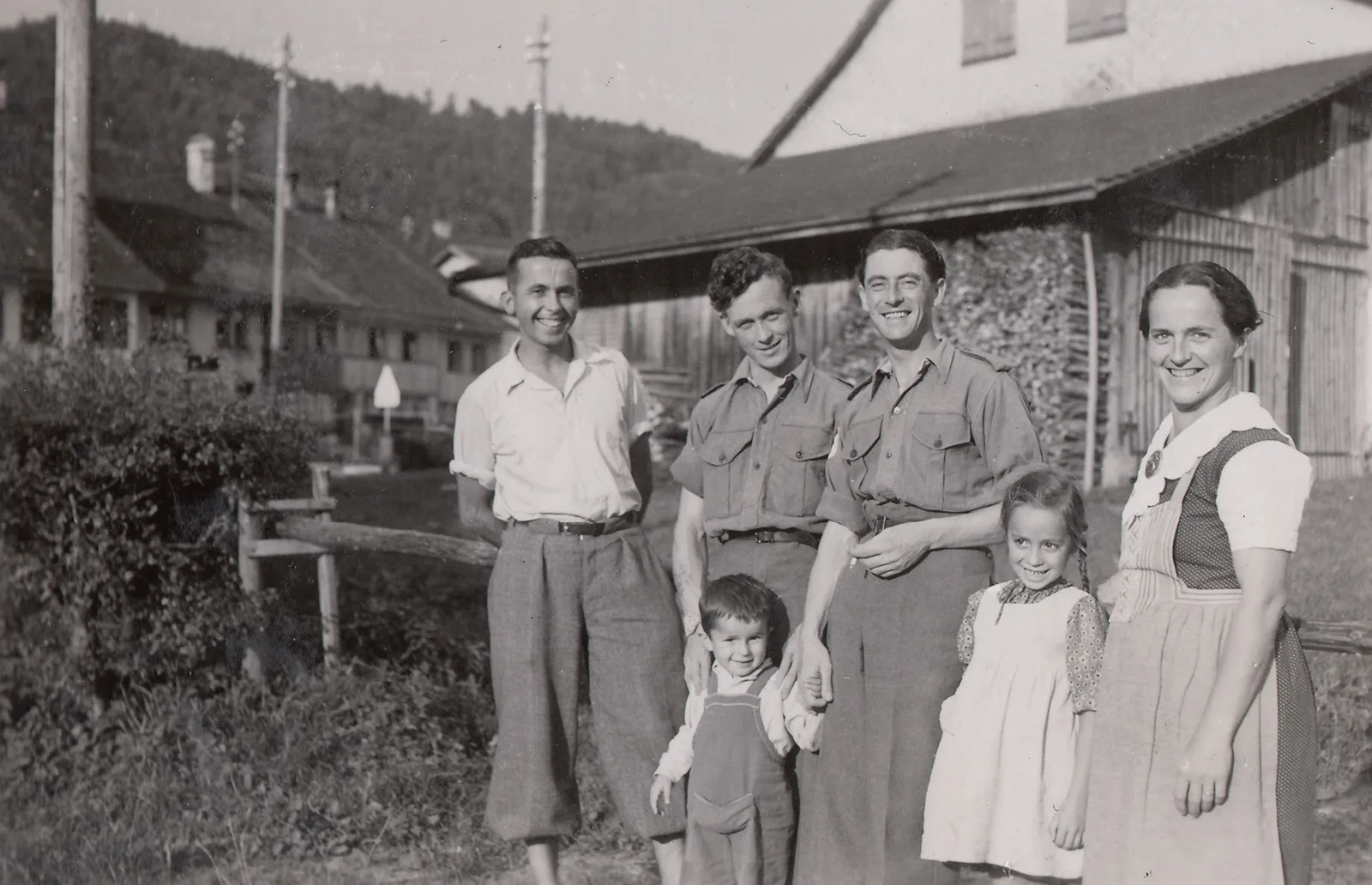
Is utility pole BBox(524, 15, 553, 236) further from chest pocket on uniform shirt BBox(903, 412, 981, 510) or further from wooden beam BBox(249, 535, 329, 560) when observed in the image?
chest pocket on uniform shirt BBox(903, 412, 981, 510)

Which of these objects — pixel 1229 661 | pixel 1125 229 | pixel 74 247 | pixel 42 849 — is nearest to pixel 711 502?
pixel 1229 661

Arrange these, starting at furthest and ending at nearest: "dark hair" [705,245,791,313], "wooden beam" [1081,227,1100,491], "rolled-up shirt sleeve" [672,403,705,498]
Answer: "wooden beam" [1081,227,1100,491] → "rolled-up shirt sleeve" [672,403,705,498] → "dark hair" [705,245,791,313]

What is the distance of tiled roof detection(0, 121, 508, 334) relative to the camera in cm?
2797

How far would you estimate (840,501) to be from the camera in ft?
10.6

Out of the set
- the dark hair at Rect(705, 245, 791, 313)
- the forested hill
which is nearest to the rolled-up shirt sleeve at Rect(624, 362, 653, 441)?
the dark hair at Rect(705, 245, 791, 313)

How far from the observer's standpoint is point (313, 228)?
40.7 meters

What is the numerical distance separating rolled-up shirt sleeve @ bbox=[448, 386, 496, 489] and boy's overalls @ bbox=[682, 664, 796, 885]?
3.51 ft

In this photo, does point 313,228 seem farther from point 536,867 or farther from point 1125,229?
point 536,867

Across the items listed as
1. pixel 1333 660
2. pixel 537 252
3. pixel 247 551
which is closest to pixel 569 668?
pixel 537 252

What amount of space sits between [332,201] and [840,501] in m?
46.5

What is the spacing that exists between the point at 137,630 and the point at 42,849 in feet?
3.94

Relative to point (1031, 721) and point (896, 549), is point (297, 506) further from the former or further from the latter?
point (1031, 721)

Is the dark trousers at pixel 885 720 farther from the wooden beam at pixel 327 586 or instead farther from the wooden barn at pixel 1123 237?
the wooden barn at pixel 1123 237

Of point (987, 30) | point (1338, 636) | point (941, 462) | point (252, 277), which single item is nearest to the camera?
point (941, 462)
